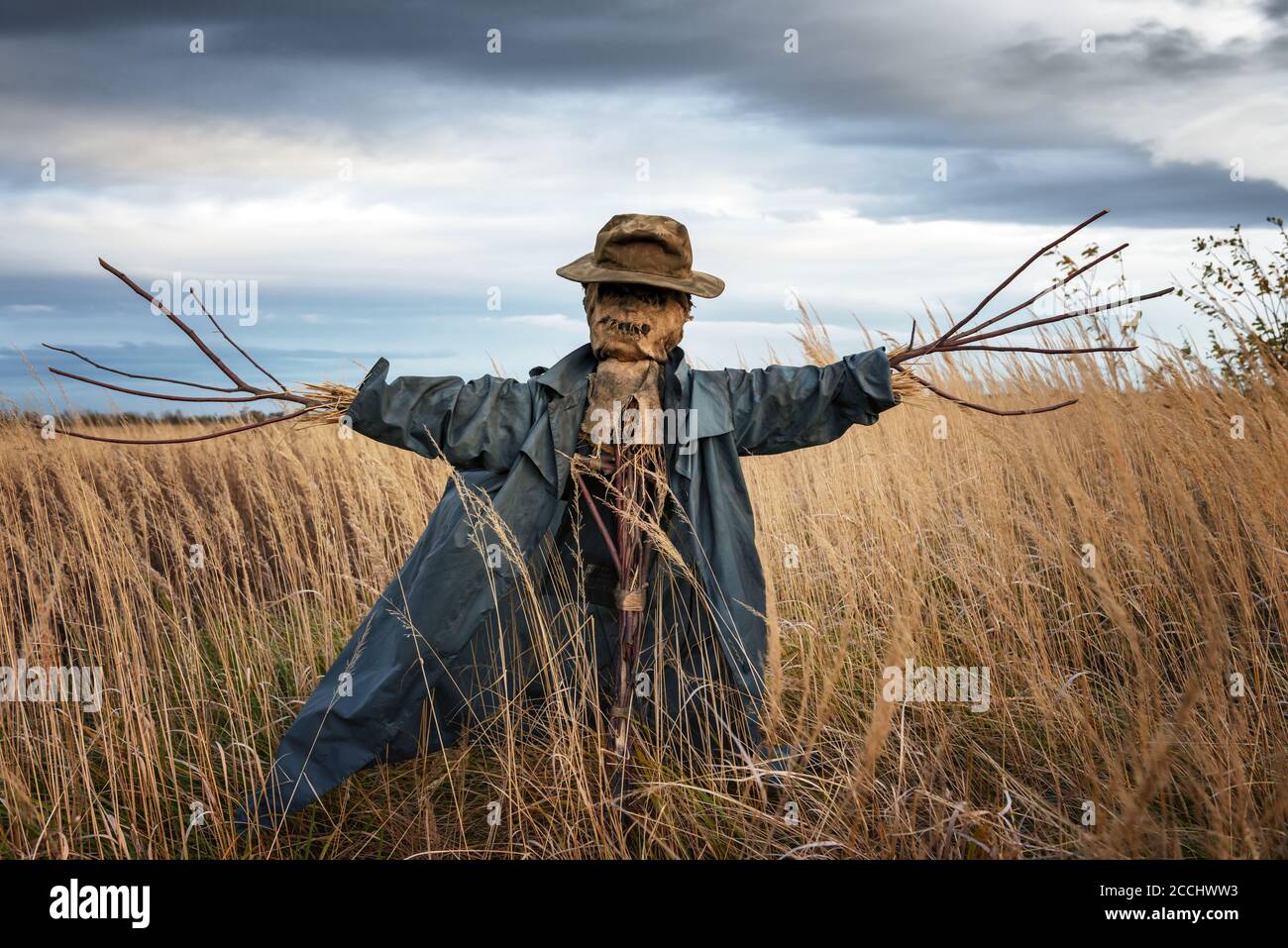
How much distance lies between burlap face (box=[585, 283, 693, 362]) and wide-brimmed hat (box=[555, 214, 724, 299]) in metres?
0.07

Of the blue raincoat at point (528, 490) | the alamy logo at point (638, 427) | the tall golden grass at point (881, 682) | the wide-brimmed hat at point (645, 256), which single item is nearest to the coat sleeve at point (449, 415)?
the blue raincoat at point (528, 490)

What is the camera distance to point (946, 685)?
11.0ft

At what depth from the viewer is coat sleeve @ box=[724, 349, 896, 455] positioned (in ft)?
9.12

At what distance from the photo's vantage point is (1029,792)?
2711mm

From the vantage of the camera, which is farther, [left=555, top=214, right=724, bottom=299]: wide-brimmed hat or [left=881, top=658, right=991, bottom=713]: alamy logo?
[left=881, top=658, right=991, bottom=713]: alamy logo

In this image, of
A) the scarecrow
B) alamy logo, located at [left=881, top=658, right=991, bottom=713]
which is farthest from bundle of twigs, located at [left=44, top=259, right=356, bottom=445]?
alamy logo, located at [left=881, top=658, right=991, bottom=713]

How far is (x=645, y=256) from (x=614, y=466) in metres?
0.65

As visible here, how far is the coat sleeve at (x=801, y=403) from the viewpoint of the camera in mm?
2781

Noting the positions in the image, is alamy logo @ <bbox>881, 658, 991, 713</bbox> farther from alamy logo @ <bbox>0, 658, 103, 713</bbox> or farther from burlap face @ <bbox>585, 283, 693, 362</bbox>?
alamy logo @ <bbox>0, 658, 103, 713</bbox>

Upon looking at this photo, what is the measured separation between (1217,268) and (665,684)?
4.17 metres

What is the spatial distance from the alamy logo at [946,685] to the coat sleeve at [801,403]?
876 millimetres
